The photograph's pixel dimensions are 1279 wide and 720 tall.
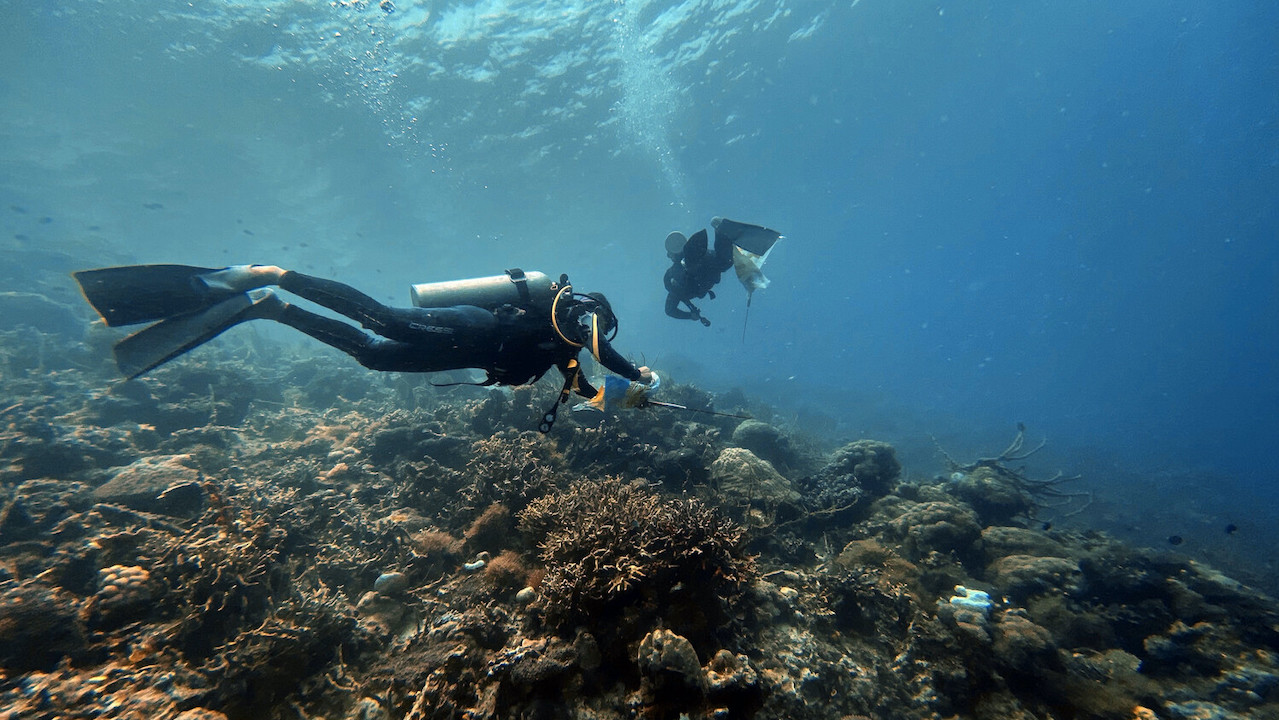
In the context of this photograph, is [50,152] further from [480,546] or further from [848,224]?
[848,224]

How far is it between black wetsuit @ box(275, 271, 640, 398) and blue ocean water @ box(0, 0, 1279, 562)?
46.3ft

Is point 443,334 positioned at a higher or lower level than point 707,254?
lower

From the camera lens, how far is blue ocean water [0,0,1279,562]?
19188 millimetres

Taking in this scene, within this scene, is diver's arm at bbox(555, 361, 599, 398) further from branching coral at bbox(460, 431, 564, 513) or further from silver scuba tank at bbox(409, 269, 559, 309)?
branching coral at bbox(460, 431, 564, 513)

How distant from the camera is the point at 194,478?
5.47m

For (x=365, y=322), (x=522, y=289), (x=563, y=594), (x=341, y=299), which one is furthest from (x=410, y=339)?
(x=563, y=594)

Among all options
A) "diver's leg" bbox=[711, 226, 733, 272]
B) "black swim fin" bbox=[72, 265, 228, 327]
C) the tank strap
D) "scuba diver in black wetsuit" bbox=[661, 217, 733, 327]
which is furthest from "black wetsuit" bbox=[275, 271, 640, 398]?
"diver's leg" bbox=[711, 226, 733, 272]

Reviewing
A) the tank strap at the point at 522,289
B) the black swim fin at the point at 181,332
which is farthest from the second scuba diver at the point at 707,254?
the black swim fin at the point at 181,332

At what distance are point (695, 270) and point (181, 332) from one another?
8.30m

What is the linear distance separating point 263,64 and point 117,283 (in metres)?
22.3

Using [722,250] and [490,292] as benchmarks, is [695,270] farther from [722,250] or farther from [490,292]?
[490,292]

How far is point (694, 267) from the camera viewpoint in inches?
390

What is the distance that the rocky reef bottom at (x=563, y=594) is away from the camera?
9.63ft

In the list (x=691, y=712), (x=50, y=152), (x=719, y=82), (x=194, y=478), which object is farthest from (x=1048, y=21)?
(x=50, y=152)
